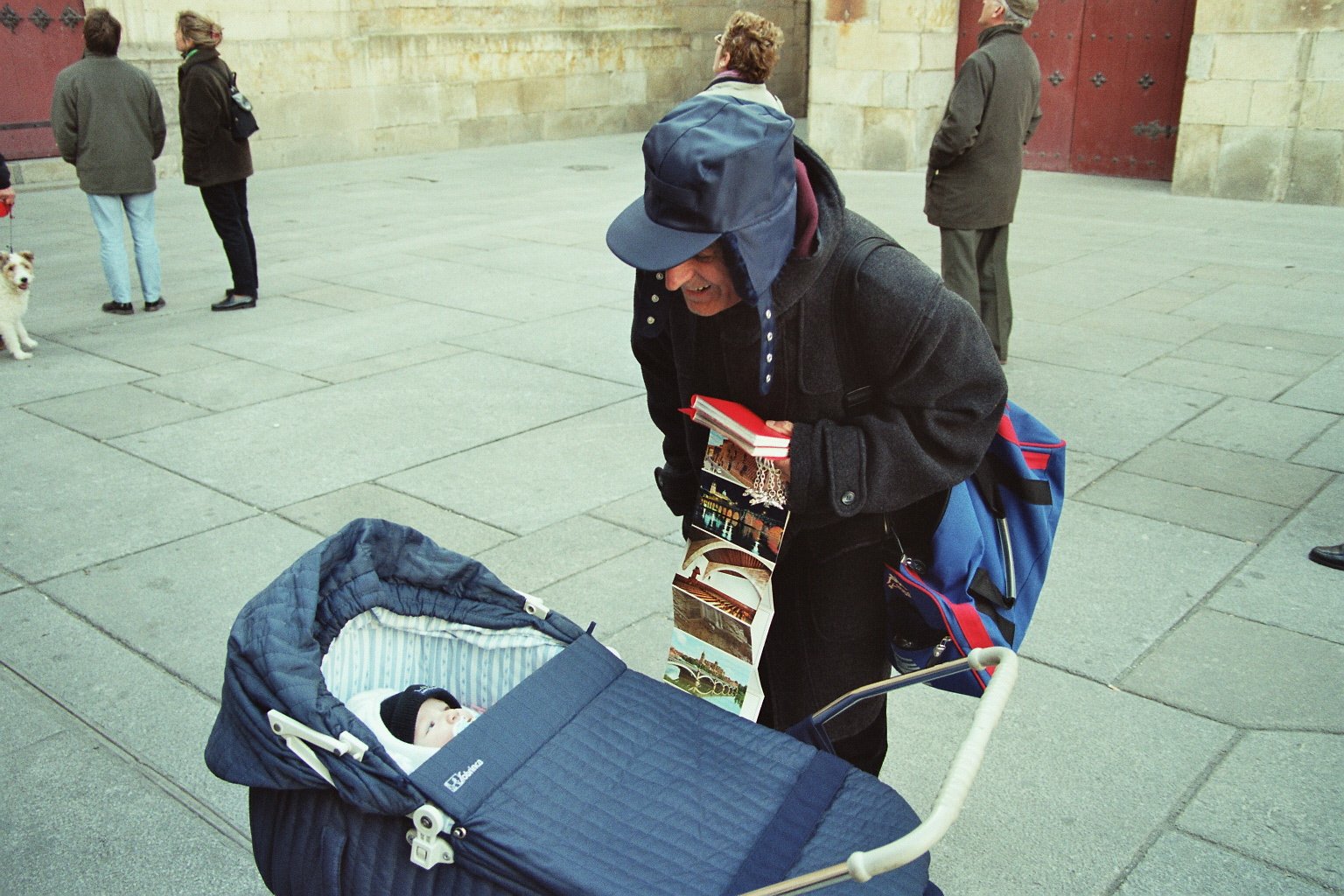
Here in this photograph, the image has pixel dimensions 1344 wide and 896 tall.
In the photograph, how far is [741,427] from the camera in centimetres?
201

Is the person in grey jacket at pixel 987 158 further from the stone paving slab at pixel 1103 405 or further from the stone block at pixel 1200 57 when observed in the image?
the stone block at pixel 1200 57

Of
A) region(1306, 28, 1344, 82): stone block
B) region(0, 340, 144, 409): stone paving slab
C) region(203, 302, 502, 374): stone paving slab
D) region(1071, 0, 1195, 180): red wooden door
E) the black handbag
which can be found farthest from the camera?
region(1071, 0, 1195, 180): red wooden door

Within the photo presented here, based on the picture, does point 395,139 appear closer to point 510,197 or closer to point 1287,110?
point 510,197

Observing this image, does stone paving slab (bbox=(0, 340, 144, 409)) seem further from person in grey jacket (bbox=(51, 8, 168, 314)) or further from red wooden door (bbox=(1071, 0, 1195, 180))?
red wooden door (bbox=(1071, 0, 1195, 180))

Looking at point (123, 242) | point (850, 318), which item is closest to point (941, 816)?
point (850, 318)

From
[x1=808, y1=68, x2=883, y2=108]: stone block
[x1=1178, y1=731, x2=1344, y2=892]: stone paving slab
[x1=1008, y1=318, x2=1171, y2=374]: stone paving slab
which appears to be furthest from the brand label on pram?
[x1=808, y1=68, x2=883, y2=108]: stone block

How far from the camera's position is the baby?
85.7 inches

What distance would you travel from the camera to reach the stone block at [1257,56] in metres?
10.4

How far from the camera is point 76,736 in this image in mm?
3248

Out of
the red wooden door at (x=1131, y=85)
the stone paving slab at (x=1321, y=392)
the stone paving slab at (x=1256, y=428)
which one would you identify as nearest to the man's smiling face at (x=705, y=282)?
the stone paving slab at (x=1256, y=428)

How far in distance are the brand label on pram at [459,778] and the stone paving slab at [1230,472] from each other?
386cm

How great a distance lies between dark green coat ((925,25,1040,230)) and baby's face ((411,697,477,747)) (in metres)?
4.83

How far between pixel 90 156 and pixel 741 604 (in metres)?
7.13

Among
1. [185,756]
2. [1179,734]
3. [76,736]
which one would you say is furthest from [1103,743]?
[76,736]
